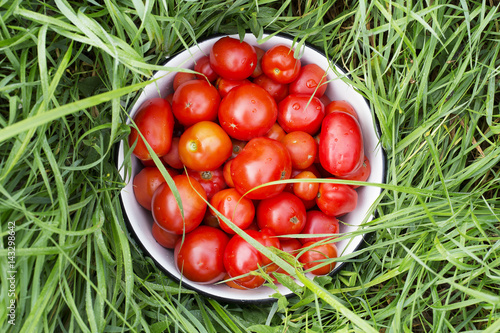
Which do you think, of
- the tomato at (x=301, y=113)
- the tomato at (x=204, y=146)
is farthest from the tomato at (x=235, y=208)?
the tomato at (x=301, y=113)

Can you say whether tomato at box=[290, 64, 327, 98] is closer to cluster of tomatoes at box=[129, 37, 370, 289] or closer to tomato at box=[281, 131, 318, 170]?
cluster of tomatoes at box=[129, 37, 370, 289]

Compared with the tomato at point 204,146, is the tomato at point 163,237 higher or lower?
lower

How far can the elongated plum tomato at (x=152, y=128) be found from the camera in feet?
4.00

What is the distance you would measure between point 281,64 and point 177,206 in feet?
1.97

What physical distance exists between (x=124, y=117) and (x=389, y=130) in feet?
2.90

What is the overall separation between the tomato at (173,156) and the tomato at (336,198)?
52cm

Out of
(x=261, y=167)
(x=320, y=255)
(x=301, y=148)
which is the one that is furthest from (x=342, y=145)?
(x=320, y=255)

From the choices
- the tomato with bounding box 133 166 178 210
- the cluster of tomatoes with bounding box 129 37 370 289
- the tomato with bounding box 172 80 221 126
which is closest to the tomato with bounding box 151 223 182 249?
the cluster of tomatoes with bounding box 129 37 370 289

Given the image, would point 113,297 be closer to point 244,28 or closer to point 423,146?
point 244,28

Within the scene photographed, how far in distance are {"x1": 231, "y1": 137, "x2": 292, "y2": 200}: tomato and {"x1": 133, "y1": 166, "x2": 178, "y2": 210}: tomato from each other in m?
0.27

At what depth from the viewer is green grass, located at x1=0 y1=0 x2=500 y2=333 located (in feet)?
3.25

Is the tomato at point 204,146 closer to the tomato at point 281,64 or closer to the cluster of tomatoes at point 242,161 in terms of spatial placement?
the cluster of tomatoes at point 242,161

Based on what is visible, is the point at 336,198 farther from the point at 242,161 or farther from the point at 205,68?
the point at 205,68

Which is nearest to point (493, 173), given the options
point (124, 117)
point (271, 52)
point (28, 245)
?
point (271, 52)
